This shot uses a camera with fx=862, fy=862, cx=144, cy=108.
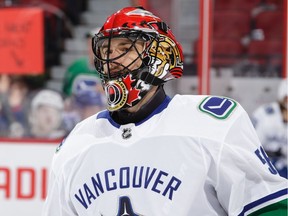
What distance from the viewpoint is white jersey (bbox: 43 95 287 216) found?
2068 millimetres

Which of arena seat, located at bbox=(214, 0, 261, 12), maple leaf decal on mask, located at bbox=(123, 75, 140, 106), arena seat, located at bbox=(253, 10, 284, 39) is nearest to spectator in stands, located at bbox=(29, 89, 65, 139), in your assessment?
arena seat, located at bbox=(214, 0, 261, 12)

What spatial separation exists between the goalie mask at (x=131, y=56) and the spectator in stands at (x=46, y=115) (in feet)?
9.56

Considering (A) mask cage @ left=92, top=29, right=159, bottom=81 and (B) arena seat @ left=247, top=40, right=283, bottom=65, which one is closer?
(A) mask cage @ left=92, top=29, right=159, bottom=81

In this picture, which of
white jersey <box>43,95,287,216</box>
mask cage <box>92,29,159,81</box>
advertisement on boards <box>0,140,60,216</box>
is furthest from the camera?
advertisement on boards <box>0,140,60,216</box>

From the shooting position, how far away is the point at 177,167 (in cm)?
211

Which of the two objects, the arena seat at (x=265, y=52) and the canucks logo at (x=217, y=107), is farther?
the arena seat at (x=265, y=52)

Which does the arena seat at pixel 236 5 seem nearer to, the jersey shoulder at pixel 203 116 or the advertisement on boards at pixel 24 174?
the advertisement on boards at pixel 24 174

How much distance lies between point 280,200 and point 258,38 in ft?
10.5

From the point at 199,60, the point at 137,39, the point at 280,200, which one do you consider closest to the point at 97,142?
the point at 137,39

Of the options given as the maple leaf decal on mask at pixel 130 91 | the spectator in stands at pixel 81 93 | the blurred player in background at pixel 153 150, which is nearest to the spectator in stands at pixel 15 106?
the spectator in stands at pixel 81 93

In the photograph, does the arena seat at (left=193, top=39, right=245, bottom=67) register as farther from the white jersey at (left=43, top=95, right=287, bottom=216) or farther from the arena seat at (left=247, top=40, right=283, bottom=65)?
the white jersey at (left=43, top=95, right=287, bottom=216)

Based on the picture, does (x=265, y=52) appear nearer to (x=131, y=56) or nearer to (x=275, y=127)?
(x=275, y=127)

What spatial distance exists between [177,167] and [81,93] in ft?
10.1

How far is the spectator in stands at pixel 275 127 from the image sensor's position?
514 centimetres
